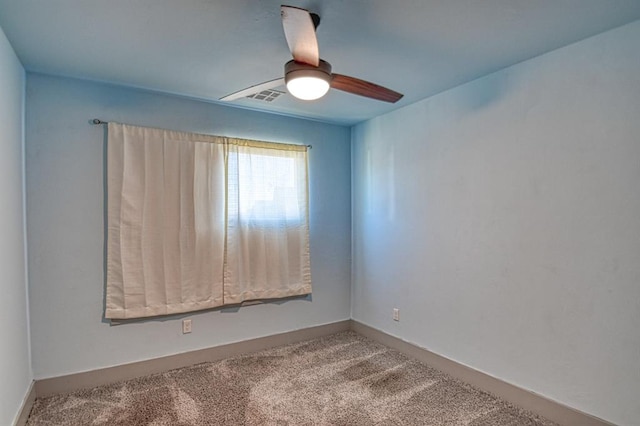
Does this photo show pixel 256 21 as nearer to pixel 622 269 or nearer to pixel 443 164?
pixel 443 164

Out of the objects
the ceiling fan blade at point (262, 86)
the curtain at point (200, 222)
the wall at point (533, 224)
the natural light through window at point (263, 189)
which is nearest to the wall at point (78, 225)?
the curtain at point (200, 222)

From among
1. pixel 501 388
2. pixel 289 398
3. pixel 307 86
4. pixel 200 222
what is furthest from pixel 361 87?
pixel 501 388

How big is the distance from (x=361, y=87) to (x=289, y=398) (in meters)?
2.17

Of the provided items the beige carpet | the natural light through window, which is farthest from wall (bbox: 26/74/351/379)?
the natural light through window

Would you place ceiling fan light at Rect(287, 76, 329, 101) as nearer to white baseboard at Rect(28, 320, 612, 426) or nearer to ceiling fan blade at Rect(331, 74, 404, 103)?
ceiling fan blade at Rect(331, 74, 404, 103)

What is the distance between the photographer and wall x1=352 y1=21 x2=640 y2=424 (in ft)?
6.53

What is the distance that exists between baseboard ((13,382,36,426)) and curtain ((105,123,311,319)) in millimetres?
650

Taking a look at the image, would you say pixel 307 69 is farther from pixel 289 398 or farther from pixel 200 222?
pixel 289 398

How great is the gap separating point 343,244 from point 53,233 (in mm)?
2654

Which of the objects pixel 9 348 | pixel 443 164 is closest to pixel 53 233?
pixel 9 348

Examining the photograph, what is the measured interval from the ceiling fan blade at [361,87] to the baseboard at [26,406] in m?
2.69

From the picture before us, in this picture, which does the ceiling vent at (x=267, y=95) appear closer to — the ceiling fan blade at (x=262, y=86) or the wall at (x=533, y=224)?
the ceiling fan blade at (x=262, y=86)

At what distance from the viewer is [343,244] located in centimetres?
404

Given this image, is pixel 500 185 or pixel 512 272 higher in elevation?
pixel 500 185
